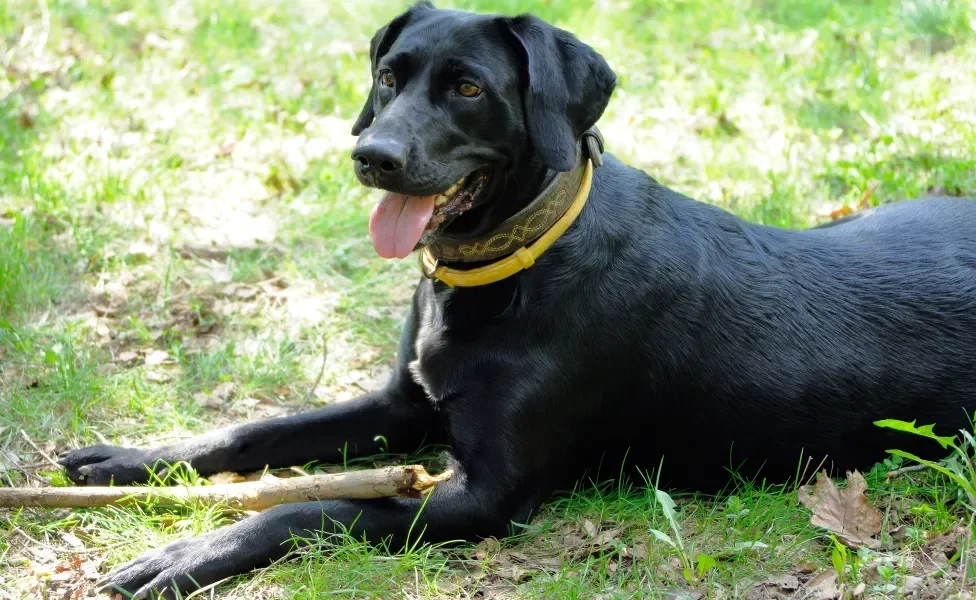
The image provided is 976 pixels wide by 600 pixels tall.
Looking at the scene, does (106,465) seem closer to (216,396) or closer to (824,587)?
(216,396)

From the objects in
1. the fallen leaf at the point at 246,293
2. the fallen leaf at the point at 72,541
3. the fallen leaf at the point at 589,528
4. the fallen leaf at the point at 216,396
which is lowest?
the fallen leaf at the point at 72,541

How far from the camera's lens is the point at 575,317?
3029 millimetres

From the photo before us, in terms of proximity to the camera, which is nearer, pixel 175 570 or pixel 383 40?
pixel 175 570

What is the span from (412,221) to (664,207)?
819 millimetres

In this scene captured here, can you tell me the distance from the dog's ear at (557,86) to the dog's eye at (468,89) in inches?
5.9

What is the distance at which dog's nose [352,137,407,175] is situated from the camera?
2.82 m

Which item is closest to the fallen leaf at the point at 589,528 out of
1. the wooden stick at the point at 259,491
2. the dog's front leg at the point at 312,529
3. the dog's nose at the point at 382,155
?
the dog's front leg at the point at 312,529

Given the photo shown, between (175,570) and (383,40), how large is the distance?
1.81 m

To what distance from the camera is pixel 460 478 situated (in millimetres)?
2998

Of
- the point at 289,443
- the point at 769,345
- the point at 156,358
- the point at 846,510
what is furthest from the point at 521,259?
the point at 156,358

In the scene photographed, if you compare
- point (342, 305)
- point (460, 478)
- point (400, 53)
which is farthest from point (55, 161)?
point (460, 478)

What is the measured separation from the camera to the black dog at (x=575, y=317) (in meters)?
2.95

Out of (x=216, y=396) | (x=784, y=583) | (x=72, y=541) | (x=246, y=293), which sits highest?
(x=246, y=293)

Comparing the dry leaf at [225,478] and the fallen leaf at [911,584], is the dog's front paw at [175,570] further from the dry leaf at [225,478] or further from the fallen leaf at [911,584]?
the fallen leaf at [911,584]
